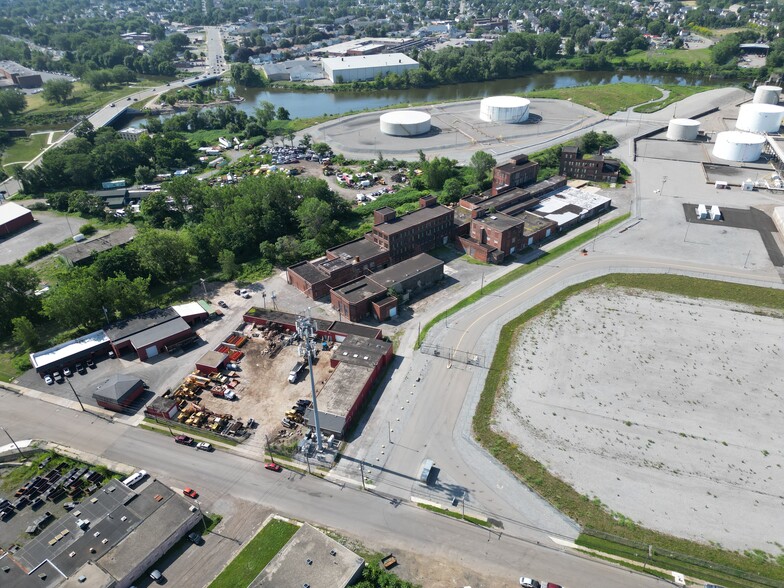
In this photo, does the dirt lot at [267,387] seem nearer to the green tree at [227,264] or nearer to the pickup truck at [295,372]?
the pickup truck at [295,372]

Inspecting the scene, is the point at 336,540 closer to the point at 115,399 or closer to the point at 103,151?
the point at 115,399

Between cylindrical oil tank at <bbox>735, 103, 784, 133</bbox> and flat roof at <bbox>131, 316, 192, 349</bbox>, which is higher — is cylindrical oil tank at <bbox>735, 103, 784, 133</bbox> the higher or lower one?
the higher one

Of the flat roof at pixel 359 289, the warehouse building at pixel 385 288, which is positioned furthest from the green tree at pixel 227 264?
the flat roof at pixel 359 289

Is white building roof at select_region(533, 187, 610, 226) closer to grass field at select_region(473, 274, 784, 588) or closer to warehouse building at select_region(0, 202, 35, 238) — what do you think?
grass field at select_region(473, 274, 784, 588)

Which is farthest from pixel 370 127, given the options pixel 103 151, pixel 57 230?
pixel 57 230

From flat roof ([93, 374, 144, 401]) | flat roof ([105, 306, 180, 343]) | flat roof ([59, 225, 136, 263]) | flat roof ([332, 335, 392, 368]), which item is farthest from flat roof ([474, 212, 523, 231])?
flat roof ([59, 225, 136, 263])

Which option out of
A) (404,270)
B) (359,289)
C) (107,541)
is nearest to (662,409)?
(404,270)
